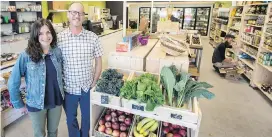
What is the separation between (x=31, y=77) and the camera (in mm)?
1719

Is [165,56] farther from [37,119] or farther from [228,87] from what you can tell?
[228,87]

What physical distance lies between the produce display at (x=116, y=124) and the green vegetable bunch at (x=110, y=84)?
377 millimetres

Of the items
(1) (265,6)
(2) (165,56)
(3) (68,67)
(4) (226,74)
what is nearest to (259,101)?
(4) (226,74)

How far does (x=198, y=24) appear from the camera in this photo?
44.8 ft

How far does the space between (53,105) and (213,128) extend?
2.38 m

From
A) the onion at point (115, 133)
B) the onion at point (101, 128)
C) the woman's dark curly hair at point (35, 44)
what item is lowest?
the onion at point (115, 133)

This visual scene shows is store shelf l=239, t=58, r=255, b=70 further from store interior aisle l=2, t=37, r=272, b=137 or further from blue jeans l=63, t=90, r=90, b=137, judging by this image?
blue jeans l=63, t=90, r=90, b=137

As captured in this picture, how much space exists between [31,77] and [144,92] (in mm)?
1010

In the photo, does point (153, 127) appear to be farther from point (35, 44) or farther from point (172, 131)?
point (35, 44)

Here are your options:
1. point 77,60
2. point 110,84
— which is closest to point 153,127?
point 110,84

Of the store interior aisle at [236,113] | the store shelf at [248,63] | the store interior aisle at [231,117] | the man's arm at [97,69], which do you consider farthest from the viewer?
the store shelf at [248,63]

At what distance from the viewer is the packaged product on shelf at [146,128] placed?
1.91 m

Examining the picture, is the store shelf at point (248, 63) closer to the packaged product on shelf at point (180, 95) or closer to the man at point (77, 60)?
the packaged product on shelf at point (180, 95)

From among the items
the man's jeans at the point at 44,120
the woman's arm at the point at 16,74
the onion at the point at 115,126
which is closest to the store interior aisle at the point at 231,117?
the man's jeans at the point at 44,120
